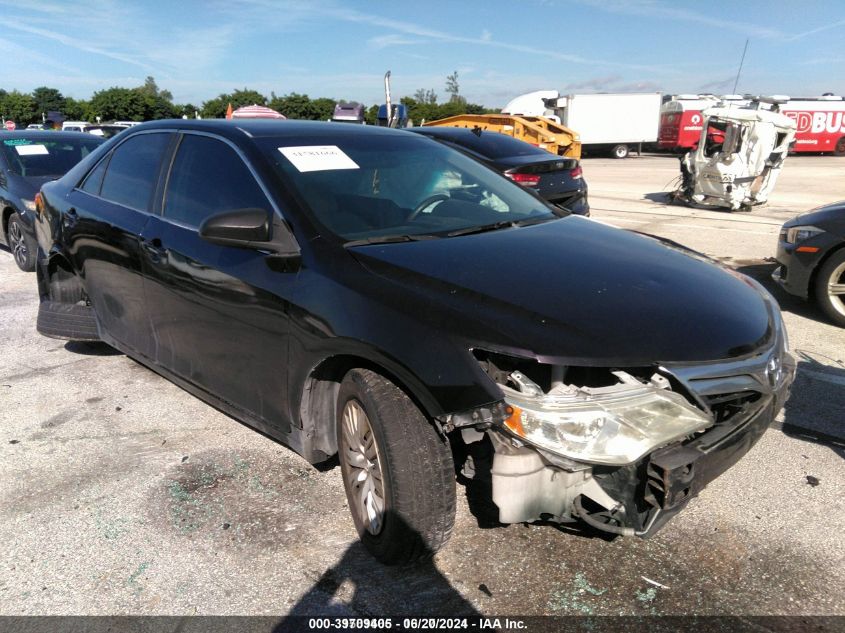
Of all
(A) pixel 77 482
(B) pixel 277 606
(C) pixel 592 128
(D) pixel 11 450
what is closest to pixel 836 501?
(B) pixel 277 606

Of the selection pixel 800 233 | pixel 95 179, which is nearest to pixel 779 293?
pixel 800 233

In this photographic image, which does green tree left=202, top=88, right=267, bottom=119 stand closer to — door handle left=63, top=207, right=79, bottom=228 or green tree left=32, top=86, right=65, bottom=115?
green tree left=32, top=86, right=65, bottom=115

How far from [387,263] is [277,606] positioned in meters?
1.32

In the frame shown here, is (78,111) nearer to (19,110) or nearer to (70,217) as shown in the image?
(19,110)

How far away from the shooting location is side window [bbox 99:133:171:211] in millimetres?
3625

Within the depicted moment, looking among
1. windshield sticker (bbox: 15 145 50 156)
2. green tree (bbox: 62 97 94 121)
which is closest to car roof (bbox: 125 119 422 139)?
windshield sticker (bbox: 15 145 50 156)

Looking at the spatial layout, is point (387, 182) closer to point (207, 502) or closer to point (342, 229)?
point (342, 229)

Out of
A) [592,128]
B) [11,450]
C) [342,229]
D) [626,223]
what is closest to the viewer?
[342,229]

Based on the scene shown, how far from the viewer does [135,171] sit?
379 cm

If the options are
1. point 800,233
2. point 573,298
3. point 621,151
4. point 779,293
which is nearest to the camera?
point 573,298

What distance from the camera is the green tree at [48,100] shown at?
174 feet

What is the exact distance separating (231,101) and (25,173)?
43.3 metres

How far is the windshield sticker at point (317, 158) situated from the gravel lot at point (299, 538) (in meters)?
1.50

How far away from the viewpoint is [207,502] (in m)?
2.99
